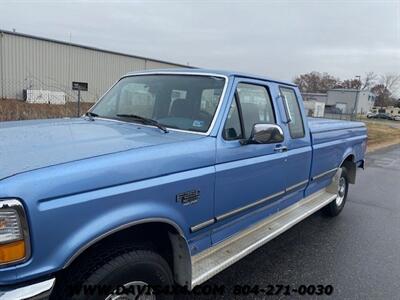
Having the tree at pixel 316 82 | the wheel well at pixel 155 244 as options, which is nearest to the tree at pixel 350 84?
the tree at pixel 316 82

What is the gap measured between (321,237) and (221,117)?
9.26 ft

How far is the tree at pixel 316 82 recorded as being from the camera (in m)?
112

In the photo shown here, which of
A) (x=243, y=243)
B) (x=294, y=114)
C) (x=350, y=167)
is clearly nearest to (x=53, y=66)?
(x=350, y=167)

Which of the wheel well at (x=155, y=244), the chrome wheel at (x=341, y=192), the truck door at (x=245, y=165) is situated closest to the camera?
the wheel well at (x=155, y=244)

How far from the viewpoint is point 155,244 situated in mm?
2672

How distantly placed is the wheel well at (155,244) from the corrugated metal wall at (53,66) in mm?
25919

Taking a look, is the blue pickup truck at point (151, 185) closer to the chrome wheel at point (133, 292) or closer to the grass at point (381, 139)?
the chrome wheel at point (133, 292)

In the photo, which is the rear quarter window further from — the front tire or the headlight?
the headlight

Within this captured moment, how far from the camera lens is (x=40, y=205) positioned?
1.86 metres

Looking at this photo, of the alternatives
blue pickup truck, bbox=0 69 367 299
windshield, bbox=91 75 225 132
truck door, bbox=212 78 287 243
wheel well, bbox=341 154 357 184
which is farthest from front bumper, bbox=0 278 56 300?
wheel well, bbox=341 154 357 184

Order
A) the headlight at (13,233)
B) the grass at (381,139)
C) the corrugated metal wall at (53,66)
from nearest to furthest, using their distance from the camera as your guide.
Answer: the headlight at (13,233)
the grass at (381,139)
the corrugated metal wall at (53,66)

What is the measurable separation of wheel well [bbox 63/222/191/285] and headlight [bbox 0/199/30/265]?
0.31m

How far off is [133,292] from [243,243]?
4.52ft

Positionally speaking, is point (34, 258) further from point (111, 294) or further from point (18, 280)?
point (111, 294)
